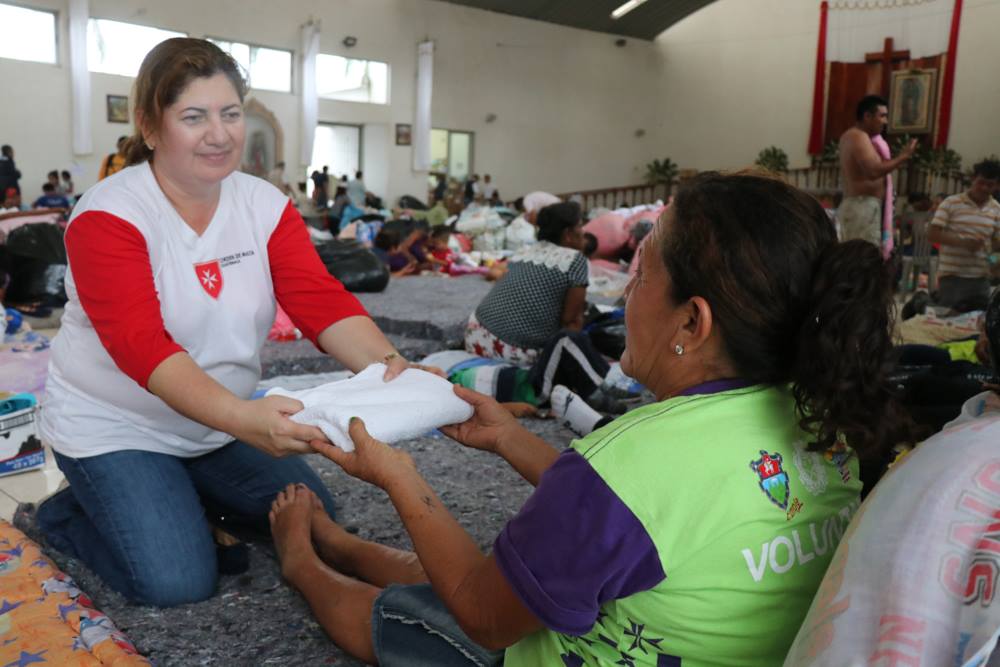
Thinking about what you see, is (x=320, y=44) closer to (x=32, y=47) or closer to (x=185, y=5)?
(x=185, y=5)

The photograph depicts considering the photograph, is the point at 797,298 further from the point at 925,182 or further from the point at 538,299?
the point at 925,182

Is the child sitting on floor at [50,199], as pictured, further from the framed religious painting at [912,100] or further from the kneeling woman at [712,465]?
the framed religious painting at [912,100]

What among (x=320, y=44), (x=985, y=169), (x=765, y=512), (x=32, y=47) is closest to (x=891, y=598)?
(x=765, y=512)

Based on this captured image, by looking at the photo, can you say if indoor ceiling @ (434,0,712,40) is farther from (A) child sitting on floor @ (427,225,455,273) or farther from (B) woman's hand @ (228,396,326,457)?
(B) woman's hand @ (228,396,326,457)

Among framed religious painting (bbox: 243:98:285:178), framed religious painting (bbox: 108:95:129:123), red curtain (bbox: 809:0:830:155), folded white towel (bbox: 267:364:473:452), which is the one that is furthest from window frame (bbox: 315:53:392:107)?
folded white towel (bbox: 267:364:473:452)

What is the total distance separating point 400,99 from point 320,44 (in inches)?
71.0

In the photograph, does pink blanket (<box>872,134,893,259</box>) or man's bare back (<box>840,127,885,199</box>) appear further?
pink blanket (<box>872,134,893,259</box>)

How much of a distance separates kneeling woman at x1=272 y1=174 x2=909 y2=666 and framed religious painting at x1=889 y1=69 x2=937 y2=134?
1646 centimetres

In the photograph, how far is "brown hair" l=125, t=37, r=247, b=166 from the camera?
175 cm

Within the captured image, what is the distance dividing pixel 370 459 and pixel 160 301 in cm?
77

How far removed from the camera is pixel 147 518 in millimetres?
1810

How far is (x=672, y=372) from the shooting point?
104 centimetres

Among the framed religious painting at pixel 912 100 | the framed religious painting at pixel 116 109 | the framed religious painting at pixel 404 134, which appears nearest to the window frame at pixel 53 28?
the framed religious painting at pixel 116 109

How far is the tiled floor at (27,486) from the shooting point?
8.70 feet
